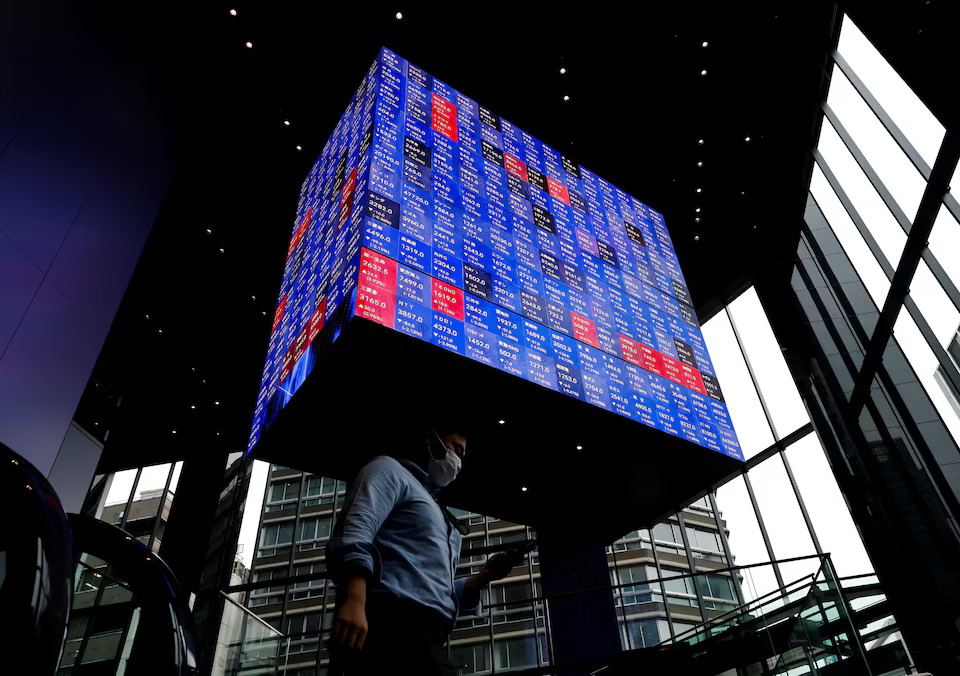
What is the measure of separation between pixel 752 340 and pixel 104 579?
8.97 meters

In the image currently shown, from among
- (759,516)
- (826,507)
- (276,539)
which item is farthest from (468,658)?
(276,539)

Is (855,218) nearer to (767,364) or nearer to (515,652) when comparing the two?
(767,364)

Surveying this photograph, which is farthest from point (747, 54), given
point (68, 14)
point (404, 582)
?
point (404, 582)

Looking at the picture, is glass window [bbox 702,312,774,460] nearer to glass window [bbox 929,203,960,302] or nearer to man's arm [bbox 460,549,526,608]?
glass window [bbox 929,203,960,302]

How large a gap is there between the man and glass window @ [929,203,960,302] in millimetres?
5897

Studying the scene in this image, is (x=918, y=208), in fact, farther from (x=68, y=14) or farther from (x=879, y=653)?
(x=68, y=14)

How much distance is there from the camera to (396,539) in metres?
1.89

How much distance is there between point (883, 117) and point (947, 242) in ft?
5.37

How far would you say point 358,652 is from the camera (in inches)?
64.9

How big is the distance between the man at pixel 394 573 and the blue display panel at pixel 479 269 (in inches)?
93.0

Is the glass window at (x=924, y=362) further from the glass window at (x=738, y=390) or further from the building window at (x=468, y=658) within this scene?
the building window at (x=468, y=658)

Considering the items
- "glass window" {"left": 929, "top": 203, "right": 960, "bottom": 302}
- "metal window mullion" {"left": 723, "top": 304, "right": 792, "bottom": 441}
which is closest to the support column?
"glass window" {"left": 929, "top": 203, "right": 960, "bottom": 302}

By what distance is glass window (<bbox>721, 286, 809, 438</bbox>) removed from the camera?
8.44m

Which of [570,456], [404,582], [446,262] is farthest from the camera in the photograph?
[570,456]
